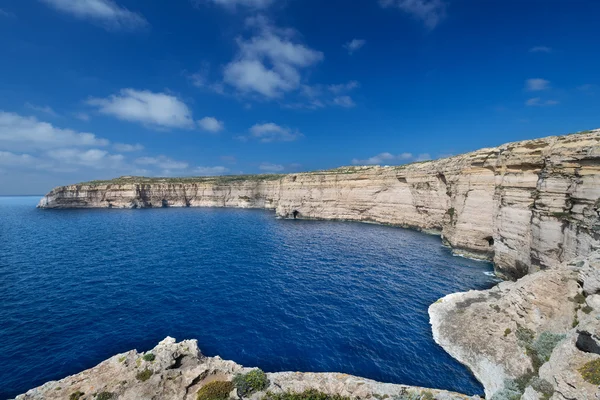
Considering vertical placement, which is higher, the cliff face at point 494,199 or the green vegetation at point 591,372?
the cliff face at point 494,199

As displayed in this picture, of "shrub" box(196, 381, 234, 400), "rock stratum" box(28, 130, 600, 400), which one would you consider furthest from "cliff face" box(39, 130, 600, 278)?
"shrub" box(196, 381, 234, 400)

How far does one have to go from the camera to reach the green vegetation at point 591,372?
12856 mm

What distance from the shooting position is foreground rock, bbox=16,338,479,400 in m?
17.0

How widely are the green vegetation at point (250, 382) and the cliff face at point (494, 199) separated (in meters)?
30.5

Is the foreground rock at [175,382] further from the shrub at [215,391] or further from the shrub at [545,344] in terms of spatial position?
the shrub at [545,344]

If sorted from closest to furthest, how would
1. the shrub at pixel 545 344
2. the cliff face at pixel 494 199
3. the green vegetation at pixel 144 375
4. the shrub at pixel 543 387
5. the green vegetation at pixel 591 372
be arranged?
the green vegetation at pixel 591 372
the shrub at pixel 543 387
the green vegetation at pixel 144 375
the shrub at pixel 545 344
the cliff face at pixel 494 199

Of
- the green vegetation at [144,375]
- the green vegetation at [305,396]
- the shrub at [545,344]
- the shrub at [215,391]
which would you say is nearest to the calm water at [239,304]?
the shrub at [545,344]

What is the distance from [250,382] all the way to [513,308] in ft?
73.6

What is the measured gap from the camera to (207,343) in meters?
25.5

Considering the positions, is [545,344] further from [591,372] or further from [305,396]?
[305,396]

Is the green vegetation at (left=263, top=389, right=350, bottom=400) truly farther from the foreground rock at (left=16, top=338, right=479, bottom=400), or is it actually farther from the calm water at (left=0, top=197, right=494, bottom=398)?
the calm water at (left=0, top=197, right=494, bottom=398)

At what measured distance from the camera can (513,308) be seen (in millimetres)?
24250

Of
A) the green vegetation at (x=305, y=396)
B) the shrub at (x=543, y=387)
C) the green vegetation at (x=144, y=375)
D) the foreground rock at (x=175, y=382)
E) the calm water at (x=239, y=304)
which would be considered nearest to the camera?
the shrub at (x=543, y=387)

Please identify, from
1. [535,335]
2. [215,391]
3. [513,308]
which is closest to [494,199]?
[513,308]
